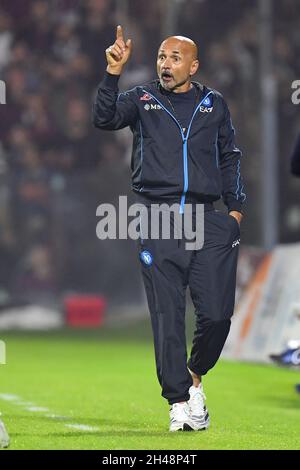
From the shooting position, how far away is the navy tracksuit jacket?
33.4 feet

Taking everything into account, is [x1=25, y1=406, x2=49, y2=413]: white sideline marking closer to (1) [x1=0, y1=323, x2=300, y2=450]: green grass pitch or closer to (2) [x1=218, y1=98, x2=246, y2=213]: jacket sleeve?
(1) [x1=0, y1=323, x2=300, y2=450]: green grass pitch

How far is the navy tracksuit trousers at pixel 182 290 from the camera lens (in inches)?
401

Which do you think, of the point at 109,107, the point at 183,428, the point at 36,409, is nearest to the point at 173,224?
the point at 109,107

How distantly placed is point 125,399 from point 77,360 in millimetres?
5019

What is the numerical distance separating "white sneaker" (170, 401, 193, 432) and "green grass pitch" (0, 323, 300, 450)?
0.37 ft

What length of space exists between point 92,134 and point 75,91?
0.83m

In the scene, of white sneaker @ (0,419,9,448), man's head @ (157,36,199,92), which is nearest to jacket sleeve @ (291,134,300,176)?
man's head @ (157,36,199,92)

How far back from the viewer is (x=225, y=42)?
32438 millimetres

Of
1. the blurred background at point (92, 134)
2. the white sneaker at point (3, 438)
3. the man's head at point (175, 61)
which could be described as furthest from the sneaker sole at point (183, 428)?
the blurred background at point (92, 134)

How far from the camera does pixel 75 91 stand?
100ft

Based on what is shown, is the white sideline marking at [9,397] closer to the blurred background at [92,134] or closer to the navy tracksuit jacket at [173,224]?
the navy tracksuit jacket at [173,224]

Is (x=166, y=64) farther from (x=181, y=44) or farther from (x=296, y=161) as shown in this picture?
(x=296, y=161)
